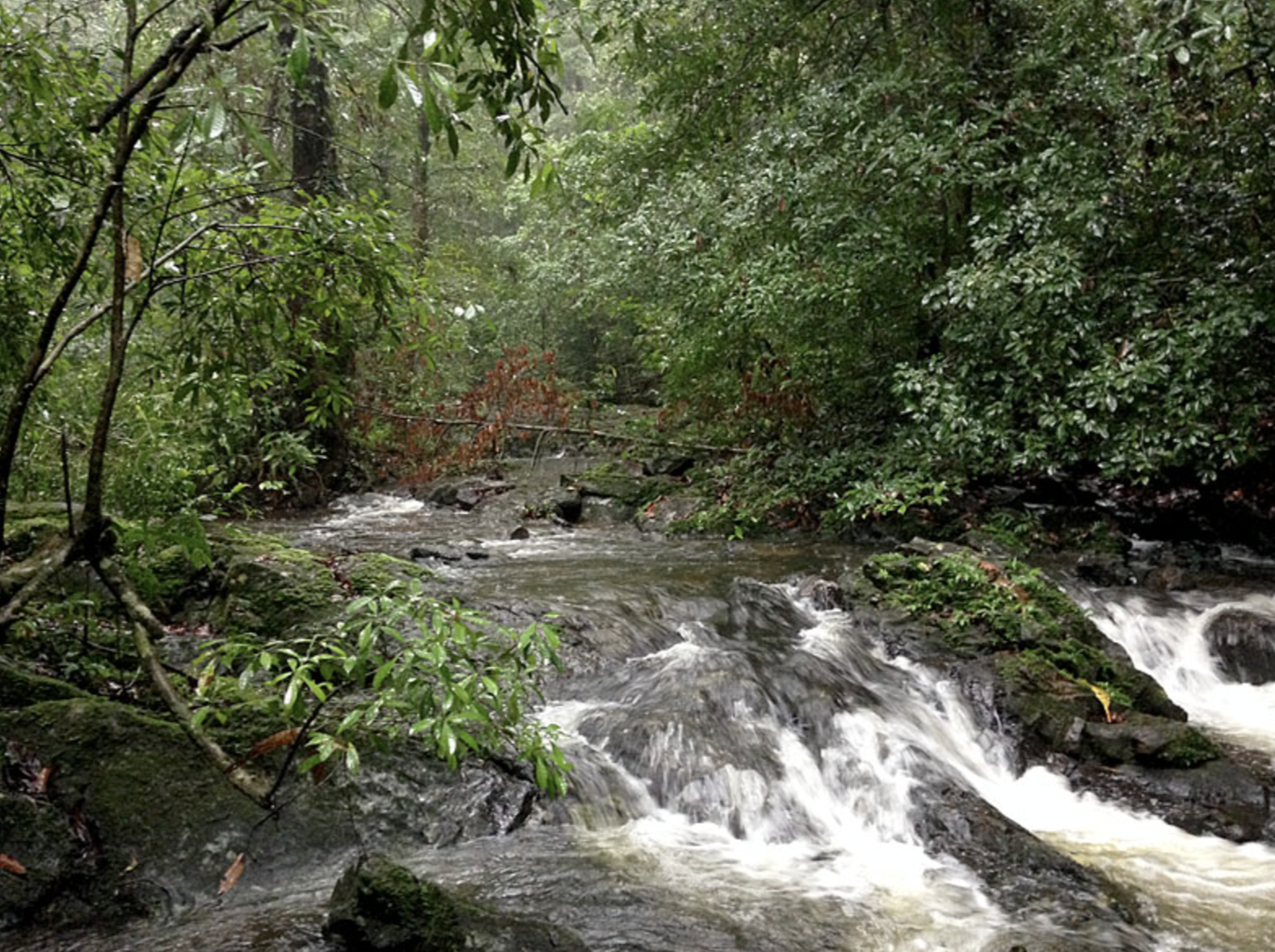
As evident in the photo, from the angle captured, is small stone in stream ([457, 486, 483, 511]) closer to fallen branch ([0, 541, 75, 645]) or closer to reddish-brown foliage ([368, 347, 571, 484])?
reddish-brown foliage ([368, 347, 571, 484])

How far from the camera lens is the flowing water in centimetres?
389

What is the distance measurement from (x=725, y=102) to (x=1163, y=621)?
8.12 m

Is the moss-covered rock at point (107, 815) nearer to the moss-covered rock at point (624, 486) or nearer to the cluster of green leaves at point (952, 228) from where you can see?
the cluster of green leaves at point (952, 228)

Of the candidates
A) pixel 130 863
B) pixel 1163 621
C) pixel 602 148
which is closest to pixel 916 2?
pixel 602 148

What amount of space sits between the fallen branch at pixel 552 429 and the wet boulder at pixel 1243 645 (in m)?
6.28

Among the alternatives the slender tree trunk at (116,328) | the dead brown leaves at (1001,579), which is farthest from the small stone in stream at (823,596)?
the slender tree trunk at (116,328)

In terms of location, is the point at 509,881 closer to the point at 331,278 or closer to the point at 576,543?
the point at 331,278

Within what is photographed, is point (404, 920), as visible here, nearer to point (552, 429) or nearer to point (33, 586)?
point (33, 586)

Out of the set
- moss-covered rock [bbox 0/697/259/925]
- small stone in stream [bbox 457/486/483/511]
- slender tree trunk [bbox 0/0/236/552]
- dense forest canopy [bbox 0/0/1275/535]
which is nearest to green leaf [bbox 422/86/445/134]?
dense forest canopy [bbox 0/0/1275/535]

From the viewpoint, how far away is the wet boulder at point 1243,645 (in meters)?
7.43

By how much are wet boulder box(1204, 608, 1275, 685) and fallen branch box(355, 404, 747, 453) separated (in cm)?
628

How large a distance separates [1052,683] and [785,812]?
2527 millimetres

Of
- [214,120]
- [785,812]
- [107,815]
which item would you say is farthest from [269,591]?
[214,120]

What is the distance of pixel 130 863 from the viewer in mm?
3508
